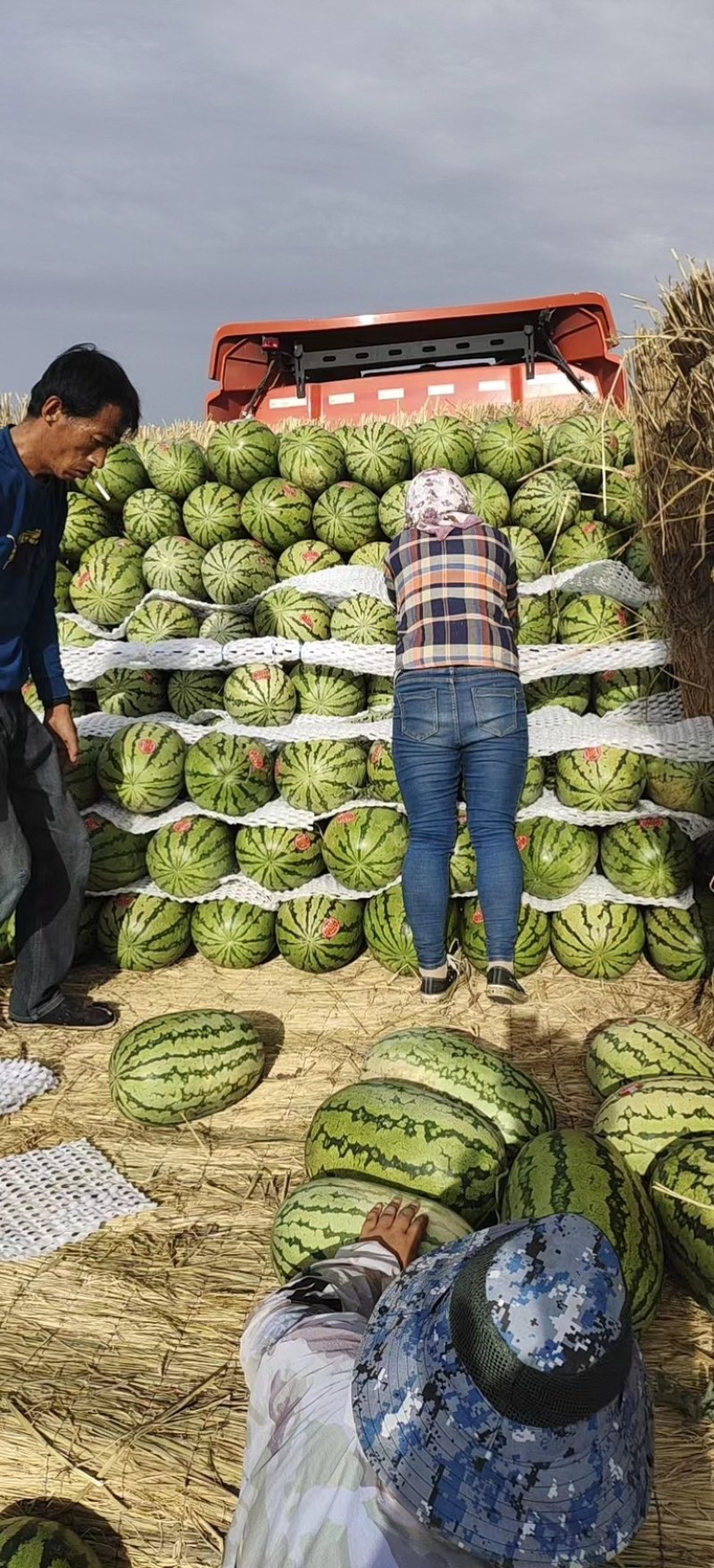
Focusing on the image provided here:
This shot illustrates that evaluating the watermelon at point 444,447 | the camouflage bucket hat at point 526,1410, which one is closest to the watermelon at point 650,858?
the watermelon at point 444,447

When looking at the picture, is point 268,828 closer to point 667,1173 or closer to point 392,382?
point 667,1173

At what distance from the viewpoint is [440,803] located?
421cm

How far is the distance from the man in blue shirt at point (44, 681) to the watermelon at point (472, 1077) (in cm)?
162

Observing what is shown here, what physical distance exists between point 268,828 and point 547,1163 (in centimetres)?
265

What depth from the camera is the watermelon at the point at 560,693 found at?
4.88 meters

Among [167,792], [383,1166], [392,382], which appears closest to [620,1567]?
[383,1166]

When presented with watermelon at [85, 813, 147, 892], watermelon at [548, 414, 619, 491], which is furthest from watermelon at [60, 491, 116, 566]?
watermelon at [548, 414, 619, 491]

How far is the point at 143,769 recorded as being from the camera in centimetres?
477

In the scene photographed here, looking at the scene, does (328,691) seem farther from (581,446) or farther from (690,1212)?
(690,1212)

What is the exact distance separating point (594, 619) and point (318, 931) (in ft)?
6.61

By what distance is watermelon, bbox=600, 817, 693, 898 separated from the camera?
4.48 metres

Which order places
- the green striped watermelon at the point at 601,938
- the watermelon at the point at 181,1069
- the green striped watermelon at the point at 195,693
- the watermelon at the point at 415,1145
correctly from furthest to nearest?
the green striped watermelon at the point at 195,693, the green striped watermelon at the point at 601,938, the watermelon at the point at 181,1069, the watermelon at the point at 415,1145

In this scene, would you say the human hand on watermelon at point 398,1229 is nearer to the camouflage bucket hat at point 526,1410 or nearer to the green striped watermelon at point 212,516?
the camouflage bucket hat at point 526,1410

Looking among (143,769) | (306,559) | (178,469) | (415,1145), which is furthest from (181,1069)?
(178,469)
